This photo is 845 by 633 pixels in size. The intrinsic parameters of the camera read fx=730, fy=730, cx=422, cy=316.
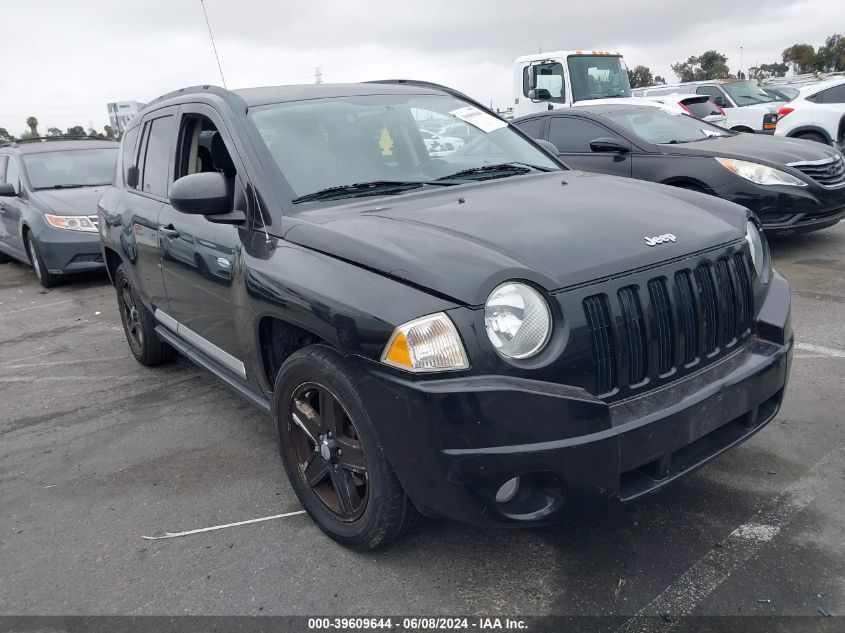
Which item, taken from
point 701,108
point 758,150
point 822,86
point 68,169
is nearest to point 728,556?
point 758,150

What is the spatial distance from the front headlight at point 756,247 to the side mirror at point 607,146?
4369 millimetres

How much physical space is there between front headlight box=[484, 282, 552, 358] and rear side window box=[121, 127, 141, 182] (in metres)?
3.44

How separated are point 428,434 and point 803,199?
19.2 feet

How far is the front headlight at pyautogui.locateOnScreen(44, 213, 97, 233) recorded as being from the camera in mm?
8438

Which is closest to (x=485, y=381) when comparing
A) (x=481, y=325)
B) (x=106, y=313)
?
(x=481, y=325)

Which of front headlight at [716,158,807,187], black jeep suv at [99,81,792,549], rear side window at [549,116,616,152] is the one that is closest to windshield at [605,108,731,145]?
rear side window at [549,116,616,152]

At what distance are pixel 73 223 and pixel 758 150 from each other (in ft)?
24.5

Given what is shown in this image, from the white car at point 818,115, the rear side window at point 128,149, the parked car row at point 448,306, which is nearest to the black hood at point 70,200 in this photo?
the rear side window at point 128,149

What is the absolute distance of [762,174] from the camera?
22.2 ft

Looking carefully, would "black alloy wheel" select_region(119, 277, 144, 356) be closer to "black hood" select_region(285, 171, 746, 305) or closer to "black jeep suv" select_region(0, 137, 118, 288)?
"black hood" select_region(285, 171, 746, 305)

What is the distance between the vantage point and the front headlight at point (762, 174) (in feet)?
22.1

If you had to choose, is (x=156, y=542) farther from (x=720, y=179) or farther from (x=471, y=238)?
(x=720, y=179)

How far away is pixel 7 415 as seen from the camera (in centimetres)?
470

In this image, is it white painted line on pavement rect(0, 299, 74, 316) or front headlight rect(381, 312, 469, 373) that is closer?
front headlight rect(381, 312, 469, 373)
